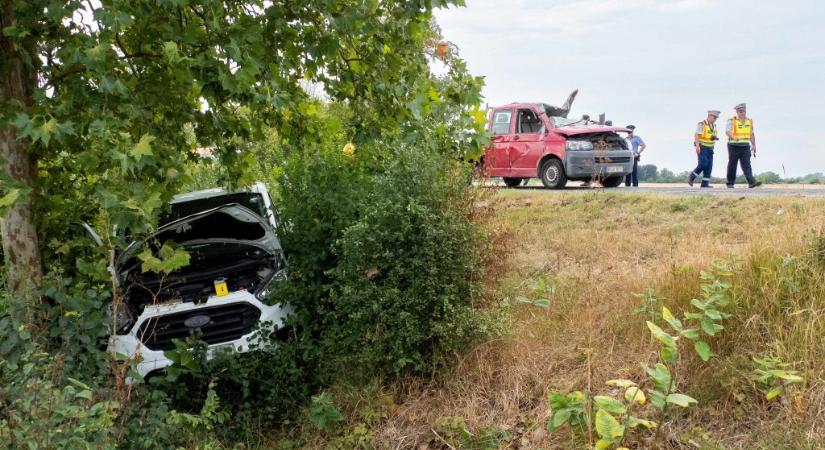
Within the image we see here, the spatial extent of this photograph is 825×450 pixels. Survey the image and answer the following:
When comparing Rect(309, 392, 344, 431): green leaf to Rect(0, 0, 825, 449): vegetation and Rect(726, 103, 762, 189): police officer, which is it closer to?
Rect(0, 0, 825, 449): vegetation

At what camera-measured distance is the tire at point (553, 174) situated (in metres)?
13.9

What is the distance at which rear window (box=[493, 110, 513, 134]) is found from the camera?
15.0 m

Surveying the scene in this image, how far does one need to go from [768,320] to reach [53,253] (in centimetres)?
590

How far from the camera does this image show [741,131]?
13.5 m

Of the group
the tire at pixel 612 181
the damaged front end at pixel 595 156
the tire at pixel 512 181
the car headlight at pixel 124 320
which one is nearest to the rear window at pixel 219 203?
the car headlight at pixel 124 320

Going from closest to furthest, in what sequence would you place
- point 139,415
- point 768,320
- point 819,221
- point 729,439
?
1. point 729,439
2. point 768,320
3. point 139,415
4. point 819,221

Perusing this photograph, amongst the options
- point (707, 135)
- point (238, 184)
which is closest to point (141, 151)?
point (238, 184)

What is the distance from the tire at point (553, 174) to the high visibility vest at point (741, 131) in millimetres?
3534

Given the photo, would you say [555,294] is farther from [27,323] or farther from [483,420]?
[27,323]

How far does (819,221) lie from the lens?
18.1 feet

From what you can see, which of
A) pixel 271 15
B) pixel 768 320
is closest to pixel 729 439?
pixel 768 320

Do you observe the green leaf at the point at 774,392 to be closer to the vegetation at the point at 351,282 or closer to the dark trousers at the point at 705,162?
the vegetation at the point at 351,282

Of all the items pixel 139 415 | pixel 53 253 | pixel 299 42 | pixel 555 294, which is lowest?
pixel 139 415

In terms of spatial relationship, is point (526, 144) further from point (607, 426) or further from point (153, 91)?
point (607, 426)
